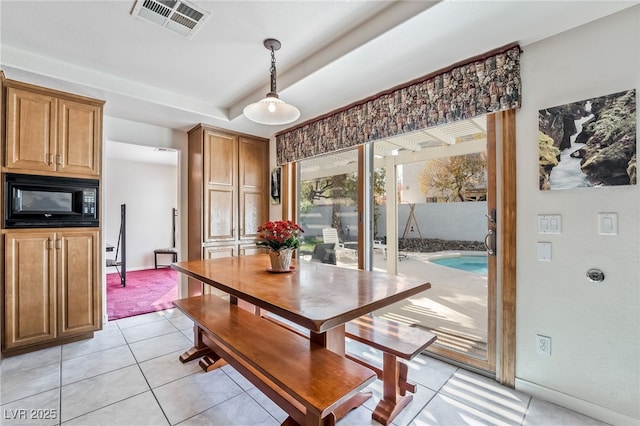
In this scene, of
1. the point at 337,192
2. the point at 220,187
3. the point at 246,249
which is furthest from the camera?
the point at 246,249

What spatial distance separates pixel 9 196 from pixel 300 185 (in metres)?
2.94

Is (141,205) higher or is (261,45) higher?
(261,45)

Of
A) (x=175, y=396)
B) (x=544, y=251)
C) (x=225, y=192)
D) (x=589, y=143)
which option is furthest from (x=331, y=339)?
(x=225, y=192)

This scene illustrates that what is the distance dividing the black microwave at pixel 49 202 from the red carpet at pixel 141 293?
1.36 meters

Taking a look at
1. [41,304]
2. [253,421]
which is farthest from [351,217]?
[41,304]

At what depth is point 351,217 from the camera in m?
3.33

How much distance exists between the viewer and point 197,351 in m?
2.46

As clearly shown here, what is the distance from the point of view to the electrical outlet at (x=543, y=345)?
186 centimetres

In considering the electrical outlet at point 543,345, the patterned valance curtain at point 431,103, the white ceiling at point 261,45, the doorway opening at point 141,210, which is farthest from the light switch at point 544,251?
the doorway opening at point 141,210

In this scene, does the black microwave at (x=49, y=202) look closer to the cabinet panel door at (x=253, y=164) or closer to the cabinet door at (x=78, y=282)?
the cabinet door at (x=78, y=282)

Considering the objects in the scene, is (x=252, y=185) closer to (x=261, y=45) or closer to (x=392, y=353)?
(x=261, y=45)

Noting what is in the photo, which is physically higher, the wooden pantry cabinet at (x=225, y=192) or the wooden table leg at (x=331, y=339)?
the wooden pantry cabinet at (x=225, y=192)

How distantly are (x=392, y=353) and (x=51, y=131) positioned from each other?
138 inches

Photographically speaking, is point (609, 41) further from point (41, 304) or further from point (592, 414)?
point (41, 304)
